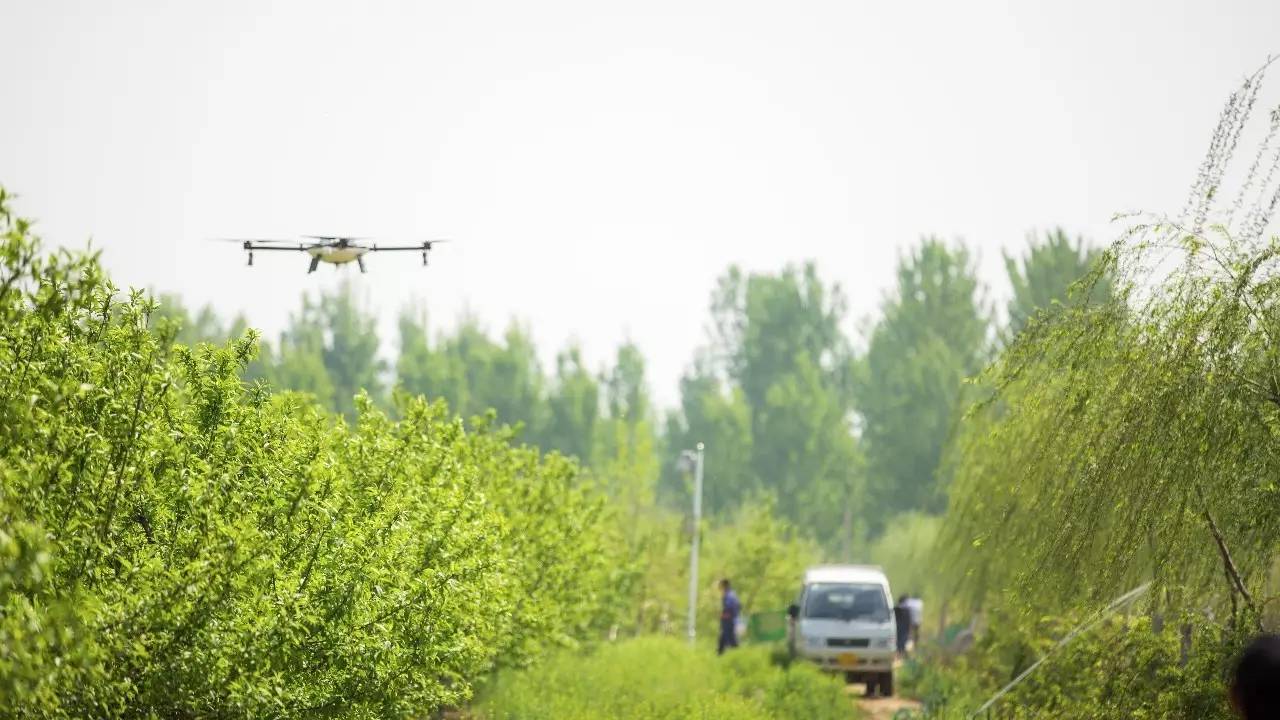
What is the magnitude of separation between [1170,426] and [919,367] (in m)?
64.0

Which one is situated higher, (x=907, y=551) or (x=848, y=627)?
(x=848, y=627)

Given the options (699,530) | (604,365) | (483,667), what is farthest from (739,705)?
(604,365)

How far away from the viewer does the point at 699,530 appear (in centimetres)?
4422

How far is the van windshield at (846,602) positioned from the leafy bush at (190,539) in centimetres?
1560

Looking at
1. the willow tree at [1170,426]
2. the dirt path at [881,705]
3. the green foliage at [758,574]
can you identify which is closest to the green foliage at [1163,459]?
the willow tree at [1170,426]

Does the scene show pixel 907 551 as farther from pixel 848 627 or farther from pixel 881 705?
pixel 881 705

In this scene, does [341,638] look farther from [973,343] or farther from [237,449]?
[973,343]

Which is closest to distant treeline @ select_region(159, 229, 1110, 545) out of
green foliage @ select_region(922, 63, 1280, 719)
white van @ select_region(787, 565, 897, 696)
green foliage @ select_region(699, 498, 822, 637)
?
green foliage @ select_region(699, 498, 822, 637)

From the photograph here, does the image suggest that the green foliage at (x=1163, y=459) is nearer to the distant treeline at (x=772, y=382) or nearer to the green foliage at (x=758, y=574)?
the green foliage at (x=758, y=574)

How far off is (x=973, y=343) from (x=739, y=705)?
57611mm

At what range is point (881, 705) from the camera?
88.2 ft

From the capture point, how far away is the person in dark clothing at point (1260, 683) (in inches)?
168

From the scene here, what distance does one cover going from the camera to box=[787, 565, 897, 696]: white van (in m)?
28.0

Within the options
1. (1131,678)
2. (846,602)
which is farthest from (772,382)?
(1131,678)
